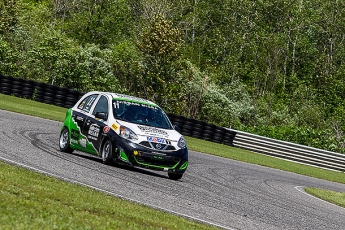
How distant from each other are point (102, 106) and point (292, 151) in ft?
58.1

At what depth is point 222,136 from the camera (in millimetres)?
33125

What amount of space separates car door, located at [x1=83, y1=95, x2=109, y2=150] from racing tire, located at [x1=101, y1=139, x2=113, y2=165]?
0.17 metres

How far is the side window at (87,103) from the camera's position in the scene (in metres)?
16.0

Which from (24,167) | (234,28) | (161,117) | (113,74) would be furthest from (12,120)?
(234,28)

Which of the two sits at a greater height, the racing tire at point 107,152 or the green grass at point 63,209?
the green grass at point 63,209

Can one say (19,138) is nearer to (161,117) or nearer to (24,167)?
(161,117)

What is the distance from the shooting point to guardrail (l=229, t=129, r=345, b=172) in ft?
102

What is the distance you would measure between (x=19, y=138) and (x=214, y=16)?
53525 millimetres

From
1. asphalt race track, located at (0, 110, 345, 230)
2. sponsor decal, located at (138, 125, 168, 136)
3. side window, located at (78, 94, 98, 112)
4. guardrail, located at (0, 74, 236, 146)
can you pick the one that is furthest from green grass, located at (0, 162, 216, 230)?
guardrail, located at (0, 74, 236, 146)

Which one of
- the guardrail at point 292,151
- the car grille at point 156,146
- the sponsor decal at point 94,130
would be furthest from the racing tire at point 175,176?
the guardrail at point 292,151

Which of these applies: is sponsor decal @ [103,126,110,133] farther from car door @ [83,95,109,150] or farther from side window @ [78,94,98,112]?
side window @ [78,94,98,112]

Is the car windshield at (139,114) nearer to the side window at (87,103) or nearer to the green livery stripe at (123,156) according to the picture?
the side window at (87,103)

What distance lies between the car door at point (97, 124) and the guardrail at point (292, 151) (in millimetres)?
17367

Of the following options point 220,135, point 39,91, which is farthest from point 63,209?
point 39,91
